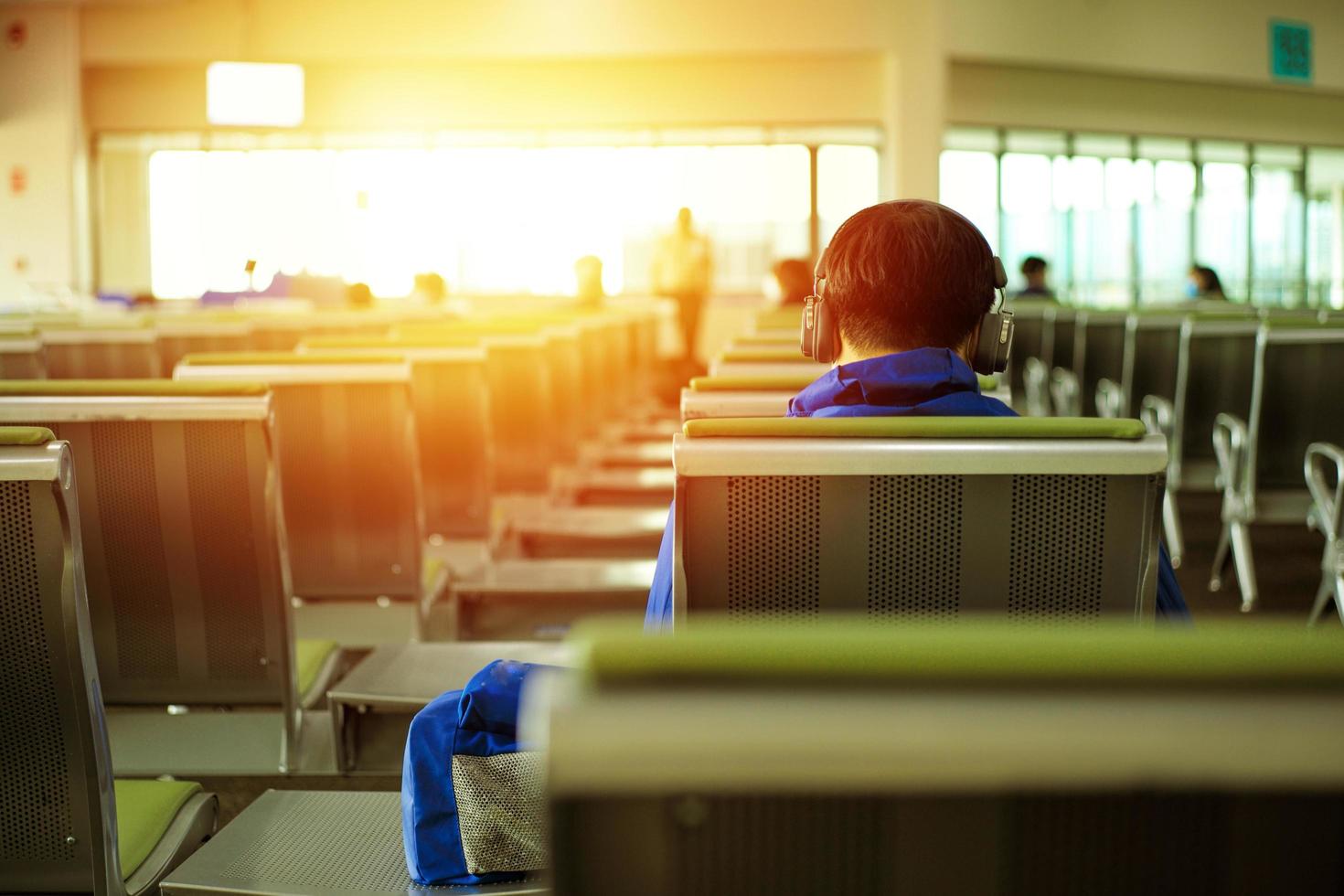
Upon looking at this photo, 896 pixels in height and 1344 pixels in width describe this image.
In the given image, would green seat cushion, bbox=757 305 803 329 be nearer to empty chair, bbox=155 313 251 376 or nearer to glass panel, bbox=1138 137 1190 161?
empty chair, bbox=155 313 251 376

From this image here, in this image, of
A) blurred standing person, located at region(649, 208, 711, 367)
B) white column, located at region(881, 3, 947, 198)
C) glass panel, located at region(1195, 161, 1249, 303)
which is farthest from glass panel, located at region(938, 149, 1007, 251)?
blurred standing person, located at region(649, 208, 711, 367)

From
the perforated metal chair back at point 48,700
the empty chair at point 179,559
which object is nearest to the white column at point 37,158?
the empty chair at point 179,559

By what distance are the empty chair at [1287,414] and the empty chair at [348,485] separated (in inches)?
105

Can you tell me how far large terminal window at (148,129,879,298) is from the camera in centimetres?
1600

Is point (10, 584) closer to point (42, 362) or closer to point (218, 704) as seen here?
point (218, 704)

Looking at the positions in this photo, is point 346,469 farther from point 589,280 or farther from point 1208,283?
point 589,280

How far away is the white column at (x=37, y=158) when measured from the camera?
1488cm

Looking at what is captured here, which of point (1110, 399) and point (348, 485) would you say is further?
point (1110, 399)

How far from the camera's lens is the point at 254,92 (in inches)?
556

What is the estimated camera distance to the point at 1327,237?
2023 centimetres

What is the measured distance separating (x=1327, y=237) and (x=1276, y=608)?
17812mm

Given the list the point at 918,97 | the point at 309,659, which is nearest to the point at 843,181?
the point at 918,97

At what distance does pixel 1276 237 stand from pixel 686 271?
1054 centimetres

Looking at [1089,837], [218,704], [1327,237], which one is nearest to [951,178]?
[1327,237]
